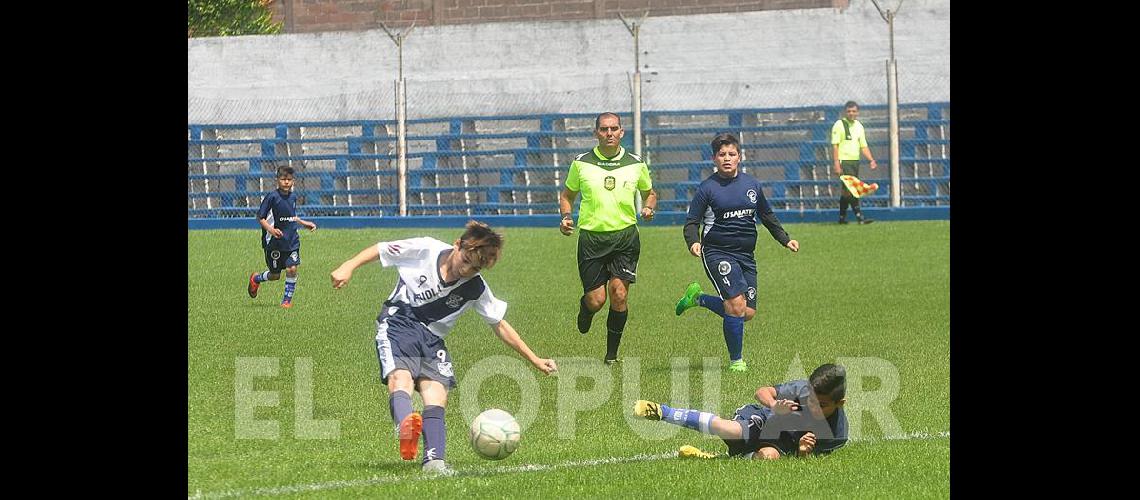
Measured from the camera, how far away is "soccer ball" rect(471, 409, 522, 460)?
916 cm

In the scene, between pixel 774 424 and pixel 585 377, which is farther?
pixel 585 377

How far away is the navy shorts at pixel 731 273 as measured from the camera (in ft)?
45.7

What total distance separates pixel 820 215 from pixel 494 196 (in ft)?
22.5

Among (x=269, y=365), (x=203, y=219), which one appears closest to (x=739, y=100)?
(x=203, y=219)

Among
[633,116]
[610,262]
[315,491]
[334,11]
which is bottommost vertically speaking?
[315,491]

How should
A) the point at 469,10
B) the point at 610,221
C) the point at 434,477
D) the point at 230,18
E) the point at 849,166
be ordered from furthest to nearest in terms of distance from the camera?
1. the point at 230,18
2. the point at 469,10
3. the point at 849,166
4. the point at 610,221
5. the point at 434,477

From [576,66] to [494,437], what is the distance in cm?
2632

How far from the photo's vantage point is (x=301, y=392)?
1261cm

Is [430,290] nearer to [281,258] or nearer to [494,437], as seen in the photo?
[494,437]

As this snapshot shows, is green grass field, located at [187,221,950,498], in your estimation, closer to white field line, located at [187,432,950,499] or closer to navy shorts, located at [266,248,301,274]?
white field line, located at [187,432,950,499]

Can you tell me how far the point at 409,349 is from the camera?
944 centimetres

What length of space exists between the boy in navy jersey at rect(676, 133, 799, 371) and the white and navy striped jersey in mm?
4450

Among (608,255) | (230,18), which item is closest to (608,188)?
(608,255)

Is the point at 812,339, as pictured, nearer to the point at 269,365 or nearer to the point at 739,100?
the point at 269,365
